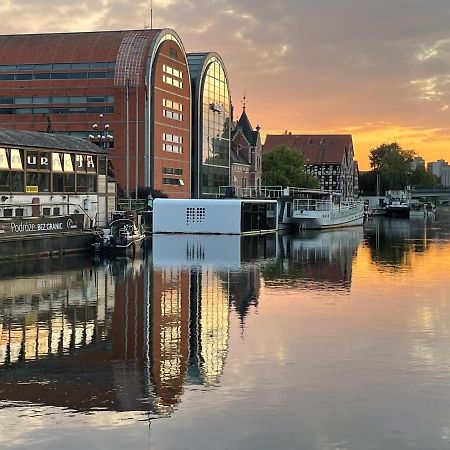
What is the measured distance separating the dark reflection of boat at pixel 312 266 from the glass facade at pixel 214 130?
2090 inches

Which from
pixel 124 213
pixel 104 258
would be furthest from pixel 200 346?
pixel 124 213

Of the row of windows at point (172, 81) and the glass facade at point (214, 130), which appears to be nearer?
the row of windows at point (172, 81)

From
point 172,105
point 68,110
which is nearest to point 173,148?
point 172,105

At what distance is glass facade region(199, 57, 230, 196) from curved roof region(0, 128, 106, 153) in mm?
56031

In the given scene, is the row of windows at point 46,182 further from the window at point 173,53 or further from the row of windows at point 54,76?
the window at point 173,53

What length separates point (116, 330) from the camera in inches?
854

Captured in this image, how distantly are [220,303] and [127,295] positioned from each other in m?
4.05

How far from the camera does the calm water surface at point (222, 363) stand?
41.0 ft

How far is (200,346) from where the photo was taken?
19.5m

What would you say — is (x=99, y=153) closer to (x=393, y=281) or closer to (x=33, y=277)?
(x=33, y=277)

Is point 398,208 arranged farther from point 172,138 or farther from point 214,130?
point 172,138

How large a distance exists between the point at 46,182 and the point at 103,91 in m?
46.9

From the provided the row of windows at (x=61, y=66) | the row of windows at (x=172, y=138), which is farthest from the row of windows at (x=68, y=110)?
the row of windows at (x=172, y=138)

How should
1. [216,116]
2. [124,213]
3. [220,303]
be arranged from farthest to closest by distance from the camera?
1. [216,116]
2. [124,213]
3. [220,303]
